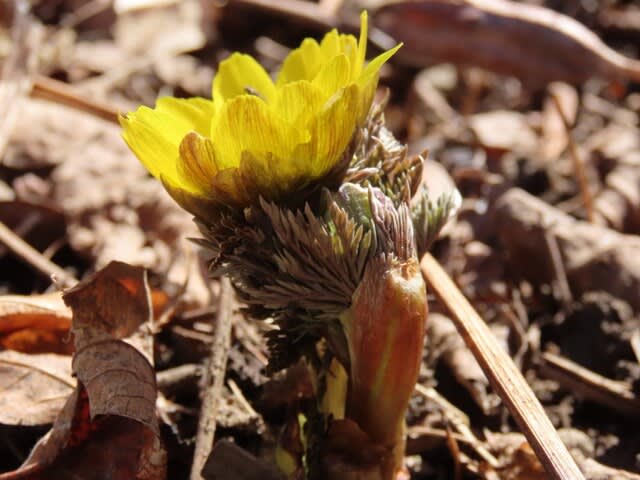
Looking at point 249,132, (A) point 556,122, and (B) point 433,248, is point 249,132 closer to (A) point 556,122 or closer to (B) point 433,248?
(B) point 433,248

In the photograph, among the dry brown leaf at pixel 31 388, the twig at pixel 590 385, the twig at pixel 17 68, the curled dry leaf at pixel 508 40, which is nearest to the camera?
the dry brown leaf at pixel 31 388

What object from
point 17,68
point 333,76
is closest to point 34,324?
point 333,76

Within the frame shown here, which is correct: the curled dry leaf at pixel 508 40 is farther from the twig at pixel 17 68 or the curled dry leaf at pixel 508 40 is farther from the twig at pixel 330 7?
the twig at pixel 17 68

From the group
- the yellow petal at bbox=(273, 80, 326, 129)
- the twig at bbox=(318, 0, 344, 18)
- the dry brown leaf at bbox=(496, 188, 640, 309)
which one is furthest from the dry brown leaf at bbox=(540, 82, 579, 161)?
the yellow petal at bbox=(273, 80, 326, 129)

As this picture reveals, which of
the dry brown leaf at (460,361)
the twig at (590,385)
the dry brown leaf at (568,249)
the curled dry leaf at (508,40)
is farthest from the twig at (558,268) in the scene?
the curled dry leaf at (508,40)

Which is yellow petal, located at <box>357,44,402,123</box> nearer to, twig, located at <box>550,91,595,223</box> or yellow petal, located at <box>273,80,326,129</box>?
yellow petal, located at <box>273,80,326,129</box>
